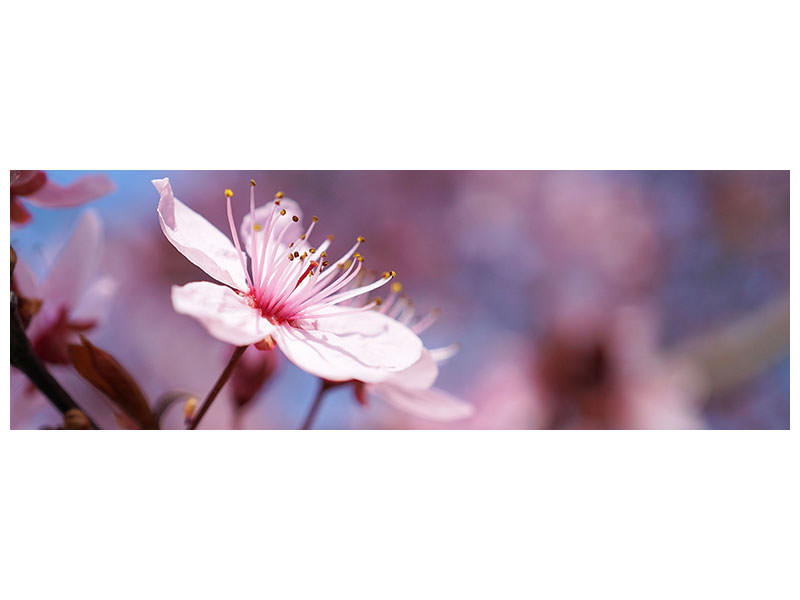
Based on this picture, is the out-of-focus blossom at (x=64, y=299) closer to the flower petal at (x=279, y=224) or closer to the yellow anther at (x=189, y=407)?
the yellow anther at (x=189, y=407)

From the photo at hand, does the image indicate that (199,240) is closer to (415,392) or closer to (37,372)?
(37,372)

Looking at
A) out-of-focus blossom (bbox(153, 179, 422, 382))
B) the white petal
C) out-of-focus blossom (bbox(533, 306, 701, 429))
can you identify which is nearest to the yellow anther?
out-of-focus blossom (bbox(153, 179, 422, 382))

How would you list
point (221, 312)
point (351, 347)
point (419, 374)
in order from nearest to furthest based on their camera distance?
1. point (221, 312)
2. point (351, 347)
3. point (419, 374)

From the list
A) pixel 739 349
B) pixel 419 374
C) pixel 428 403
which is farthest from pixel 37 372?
pixel 739 349

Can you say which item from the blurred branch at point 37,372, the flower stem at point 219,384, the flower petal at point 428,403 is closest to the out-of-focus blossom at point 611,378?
the flower petal at point 428,403

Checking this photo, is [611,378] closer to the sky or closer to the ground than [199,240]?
closer to the sky
